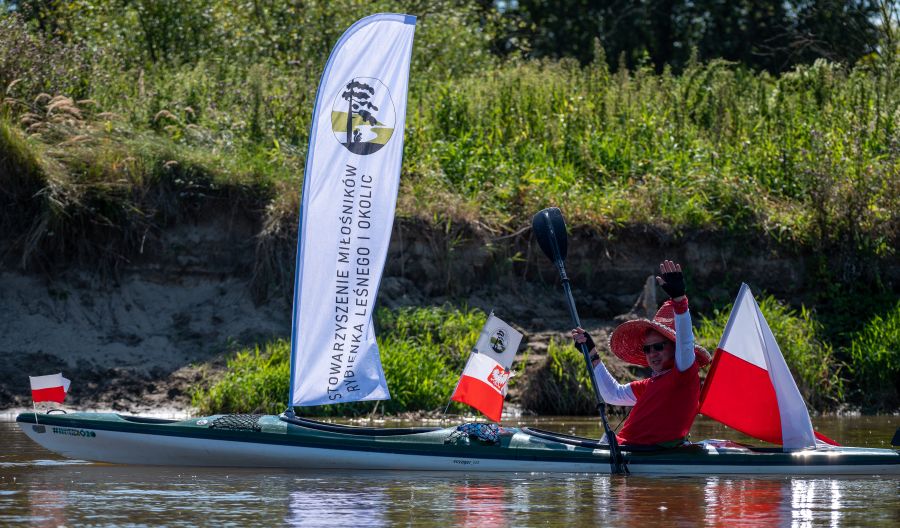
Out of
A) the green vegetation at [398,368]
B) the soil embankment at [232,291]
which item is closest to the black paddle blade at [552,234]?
the green vegetation at [398,368]

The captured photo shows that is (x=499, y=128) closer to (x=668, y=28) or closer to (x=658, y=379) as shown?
(x=658, y=379)

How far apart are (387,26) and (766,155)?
9.87 meters

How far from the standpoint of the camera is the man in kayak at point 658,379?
9.98 meters

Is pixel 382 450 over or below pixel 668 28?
below

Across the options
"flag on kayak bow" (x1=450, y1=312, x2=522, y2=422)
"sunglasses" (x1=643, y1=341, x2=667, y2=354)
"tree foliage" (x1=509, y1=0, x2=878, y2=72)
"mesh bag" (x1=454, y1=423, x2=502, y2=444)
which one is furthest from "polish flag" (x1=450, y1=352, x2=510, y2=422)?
"tree foliage" (x1=509, y1=0, x2=878, y2=72)

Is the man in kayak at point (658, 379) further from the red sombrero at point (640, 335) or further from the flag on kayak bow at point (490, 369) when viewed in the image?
the flag on kayak bow at point (490, 369)

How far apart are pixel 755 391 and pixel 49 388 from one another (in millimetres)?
5617

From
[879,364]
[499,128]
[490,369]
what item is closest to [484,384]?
[490,369]

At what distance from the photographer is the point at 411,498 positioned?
900cm

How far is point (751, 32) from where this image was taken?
3173 cm

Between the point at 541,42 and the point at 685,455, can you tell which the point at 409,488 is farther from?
the point at 541,42

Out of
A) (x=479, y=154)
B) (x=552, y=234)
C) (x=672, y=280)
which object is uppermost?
(x=479, y=154)

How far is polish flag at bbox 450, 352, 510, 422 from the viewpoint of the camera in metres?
11.0

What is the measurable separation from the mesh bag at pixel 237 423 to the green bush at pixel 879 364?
Result: 8.60 meters
